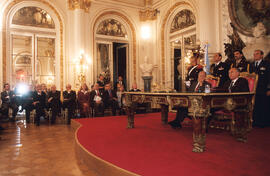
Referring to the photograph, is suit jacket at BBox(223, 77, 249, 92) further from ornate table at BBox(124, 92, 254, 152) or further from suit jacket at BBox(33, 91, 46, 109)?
suit jacket at BBox(33, 91, 46, 109)

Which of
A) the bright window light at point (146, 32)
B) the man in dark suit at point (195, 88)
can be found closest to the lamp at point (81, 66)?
the bright window light at point (146, 32)

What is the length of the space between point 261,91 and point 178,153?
2968mm

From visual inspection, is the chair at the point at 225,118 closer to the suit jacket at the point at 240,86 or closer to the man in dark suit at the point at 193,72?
the suit jacket at the point at 240,86

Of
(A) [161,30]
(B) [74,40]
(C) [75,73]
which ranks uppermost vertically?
(A) [161,30]

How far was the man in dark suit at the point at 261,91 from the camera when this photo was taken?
4484 millimetres

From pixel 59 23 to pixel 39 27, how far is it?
821 millimetres

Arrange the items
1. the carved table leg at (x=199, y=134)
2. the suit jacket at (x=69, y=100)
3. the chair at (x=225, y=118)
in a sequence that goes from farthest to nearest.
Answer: the suit jacket at (x=69, y=100)
the chair at (x=225, y=118)
the carved table leg at (x=199, y=134)

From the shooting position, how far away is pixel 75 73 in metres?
9.07

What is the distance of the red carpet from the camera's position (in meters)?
2.11

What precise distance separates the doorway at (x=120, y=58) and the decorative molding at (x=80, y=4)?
7.14 ft

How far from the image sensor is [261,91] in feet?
15.0

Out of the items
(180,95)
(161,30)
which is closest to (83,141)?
(180,95)

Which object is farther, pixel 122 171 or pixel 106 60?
pixel 106 60

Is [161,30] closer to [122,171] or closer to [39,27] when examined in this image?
[39,27]
